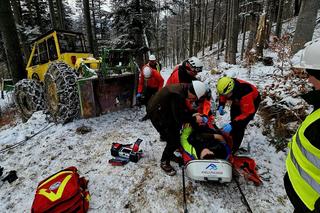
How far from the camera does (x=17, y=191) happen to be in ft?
11.5

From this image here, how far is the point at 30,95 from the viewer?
21.7 ft

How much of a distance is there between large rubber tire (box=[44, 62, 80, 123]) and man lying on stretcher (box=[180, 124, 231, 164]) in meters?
3.19

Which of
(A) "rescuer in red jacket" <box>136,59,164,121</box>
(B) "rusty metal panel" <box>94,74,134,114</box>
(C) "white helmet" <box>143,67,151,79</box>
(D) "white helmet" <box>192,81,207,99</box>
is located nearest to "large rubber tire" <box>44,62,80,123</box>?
(B) "rusty metal panel" <box>94,74,134,114</box>

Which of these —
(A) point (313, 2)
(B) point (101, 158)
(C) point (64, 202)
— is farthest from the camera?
(A) point (313, 2)

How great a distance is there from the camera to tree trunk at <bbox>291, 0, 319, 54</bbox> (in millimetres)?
6395

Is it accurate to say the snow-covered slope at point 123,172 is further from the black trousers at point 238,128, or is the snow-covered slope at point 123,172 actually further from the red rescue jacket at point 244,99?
the red rescue jacket at point 244,99

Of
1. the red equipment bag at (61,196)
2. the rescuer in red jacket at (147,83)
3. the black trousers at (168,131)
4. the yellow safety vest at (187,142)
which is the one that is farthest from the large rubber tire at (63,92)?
the yellow safety vest at (187,142)

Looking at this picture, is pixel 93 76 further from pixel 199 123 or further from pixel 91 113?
pixel 199 123

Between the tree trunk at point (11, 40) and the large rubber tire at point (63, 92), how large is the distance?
2.78 metres

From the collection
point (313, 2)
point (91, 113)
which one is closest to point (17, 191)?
point (91, 113)

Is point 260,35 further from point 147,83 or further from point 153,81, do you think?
point 147,83

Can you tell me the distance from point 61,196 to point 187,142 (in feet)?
6.85

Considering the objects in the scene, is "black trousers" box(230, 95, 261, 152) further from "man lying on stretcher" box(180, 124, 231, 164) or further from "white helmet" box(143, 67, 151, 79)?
"white helmet" box(143, 67, 151, 79)

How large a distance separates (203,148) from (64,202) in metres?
2.18
